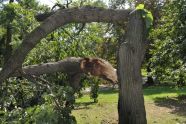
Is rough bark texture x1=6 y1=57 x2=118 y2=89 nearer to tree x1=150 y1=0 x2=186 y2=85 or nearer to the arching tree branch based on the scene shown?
the arching tree branch

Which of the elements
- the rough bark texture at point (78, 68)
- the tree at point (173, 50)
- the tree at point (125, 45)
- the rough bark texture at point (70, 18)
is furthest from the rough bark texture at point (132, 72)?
the tree at point (173, 50)

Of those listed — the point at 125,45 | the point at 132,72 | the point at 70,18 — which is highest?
the point at 70,18

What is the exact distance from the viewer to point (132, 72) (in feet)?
18.9

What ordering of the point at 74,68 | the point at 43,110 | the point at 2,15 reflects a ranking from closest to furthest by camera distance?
the point at 43,110, the point at 74,68, the point at 2,15

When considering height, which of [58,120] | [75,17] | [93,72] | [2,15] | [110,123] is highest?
[2,15]

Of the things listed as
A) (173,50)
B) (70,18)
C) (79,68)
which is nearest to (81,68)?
(79,68)

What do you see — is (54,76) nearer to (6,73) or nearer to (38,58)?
(38,58)

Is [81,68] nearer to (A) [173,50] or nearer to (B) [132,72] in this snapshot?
(B) [132,72]

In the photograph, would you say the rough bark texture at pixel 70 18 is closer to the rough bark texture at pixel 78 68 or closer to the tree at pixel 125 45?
the tree at pixel 125 45

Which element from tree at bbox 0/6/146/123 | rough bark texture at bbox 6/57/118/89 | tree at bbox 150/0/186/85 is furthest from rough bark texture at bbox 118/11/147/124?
tree at bbox 150/0/186/85

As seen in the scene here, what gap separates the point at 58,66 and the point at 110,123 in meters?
4.53

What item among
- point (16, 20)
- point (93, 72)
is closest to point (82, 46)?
point (16, 20)

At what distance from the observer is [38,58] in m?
10.0

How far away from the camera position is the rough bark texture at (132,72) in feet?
18.7
